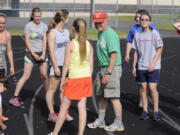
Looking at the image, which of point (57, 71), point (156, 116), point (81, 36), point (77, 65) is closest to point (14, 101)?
point (57, 71)

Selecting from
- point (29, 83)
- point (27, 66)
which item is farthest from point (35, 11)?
point (29, 83)

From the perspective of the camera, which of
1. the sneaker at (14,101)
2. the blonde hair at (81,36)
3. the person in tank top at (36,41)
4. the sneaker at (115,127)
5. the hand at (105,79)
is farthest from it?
the sneaker at (14,101)

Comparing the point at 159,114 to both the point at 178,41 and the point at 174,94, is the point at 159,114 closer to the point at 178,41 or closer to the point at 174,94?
the point at 174,94

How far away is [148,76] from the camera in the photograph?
6.96m

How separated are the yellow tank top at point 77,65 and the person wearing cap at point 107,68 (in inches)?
21.2

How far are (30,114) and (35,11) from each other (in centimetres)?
197

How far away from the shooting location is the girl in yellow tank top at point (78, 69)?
546cm

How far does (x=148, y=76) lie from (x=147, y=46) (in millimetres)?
551

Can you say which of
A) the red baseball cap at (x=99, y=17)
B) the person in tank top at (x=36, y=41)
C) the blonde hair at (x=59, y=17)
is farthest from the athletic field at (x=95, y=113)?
the red baseball cap at (x=99, y=17)

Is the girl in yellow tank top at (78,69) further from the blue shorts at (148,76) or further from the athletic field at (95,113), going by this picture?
the blue shorts at (148,76)


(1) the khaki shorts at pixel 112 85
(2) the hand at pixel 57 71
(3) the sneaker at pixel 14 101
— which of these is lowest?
(3) the sneaker at pixel 14 101

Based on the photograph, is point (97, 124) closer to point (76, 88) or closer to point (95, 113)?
point (95, 113)

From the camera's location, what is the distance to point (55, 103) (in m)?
8.13

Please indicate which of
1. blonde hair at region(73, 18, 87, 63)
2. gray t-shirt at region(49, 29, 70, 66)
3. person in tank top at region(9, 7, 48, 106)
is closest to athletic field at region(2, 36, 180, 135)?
person in tank top at region(9, 7, 48, 106)
